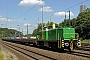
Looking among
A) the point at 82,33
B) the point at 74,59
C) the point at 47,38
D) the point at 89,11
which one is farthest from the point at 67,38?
the point at 89,11

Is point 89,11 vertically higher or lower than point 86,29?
higher

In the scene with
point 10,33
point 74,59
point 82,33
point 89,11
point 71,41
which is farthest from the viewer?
point 10,33

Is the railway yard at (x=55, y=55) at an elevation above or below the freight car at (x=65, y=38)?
below

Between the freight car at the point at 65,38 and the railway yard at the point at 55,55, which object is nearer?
the railway yard at the point at 55,55

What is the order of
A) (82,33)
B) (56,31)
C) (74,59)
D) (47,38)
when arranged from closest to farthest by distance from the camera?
(74,59) < (56,31) < (47,38) < (82,33)

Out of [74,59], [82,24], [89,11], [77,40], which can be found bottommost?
[74,59]

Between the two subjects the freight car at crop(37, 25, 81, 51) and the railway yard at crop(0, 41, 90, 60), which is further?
the freight car at crop(37, 25, 81, 51)

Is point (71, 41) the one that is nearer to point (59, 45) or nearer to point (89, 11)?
point (59, 45)

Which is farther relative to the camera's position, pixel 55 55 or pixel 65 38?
pixel 65 38

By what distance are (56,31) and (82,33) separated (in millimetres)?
53262

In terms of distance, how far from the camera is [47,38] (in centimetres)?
3219

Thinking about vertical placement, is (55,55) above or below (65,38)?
below

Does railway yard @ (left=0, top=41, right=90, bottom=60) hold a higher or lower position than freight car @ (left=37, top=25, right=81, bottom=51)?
lower

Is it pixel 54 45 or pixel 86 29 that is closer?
pixel 54 45
